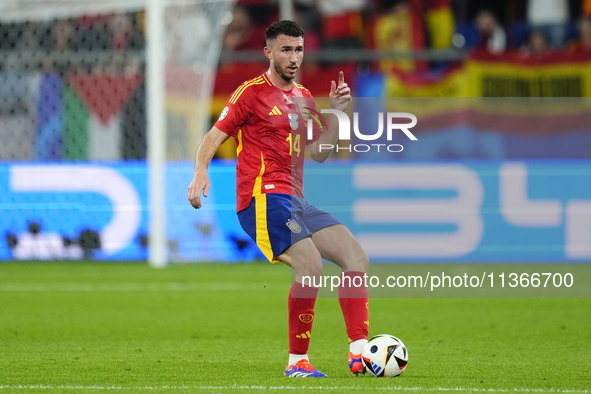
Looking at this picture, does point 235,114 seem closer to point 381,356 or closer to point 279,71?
point 279,71

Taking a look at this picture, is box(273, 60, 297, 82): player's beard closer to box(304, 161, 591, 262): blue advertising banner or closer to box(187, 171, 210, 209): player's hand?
box(187, 171, 210, 209): player's hand

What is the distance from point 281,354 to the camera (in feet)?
18.6

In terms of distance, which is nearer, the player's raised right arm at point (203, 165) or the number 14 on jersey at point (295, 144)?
the player's raised right arm at point (203, 165)

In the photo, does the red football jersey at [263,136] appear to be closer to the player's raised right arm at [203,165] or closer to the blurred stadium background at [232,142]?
the player's raised right arm at [203,165]

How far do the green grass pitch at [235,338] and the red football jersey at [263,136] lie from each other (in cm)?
99

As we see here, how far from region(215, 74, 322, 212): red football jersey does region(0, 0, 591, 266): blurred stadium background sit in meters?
3.39

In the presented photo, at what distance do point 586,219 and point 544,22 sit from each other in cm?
473

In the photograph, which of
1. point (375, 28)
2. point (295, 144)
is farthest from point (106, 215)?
point (295, 144)

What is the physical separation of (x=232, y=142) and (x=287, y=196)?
794 cm

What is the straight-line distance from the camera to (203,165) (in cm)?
459

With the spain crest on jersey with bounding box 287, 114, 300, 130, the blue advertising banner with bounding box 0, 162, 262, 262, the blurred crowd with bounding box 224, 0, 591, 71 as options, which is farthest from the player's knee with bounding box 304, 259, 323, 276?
the blurred crowd with bounding box 224, 0, 591, 71

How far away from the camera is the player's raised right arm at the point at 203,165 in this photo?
175 inches

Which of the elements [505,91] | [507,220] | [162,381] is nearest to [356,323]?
[162,381]

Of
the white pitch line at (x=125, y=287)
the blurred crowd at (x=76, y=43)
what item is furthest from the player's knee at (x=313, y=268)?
the blurred crowd at (x=76, y=43)
